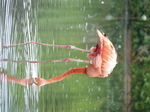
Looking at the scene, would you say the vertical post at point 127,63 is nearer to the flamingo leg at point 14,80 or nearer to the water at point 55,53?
the water at point 55,53

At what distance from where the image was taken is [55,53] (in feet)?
4.05

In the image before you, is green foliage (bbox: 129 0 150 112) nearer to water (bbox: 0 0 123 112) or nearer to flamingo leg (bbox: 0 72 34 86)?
water (bbox: 0 0 123 112)

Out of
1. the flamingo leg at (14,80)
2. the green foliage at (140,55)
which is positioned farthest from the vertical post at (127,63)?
the flamingo leg at (14,80)

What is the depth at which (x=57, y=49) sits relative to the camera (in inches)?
49.2

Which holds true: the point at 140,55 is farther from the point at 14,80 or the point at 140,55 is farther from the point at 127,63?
the point at 14,80

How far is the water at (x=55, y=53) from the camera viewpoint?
0.90 metres

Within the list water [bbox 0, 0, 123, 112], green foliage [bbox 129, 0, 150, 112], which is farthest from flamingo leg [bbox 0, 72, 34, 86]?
green foliage [bbox 129, 0, 150, 112]

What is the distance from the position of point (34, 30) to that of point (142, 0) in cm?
64

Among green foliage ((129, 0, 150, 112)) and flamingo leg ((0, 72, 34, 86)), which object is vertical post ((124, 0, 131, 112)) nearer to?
green foliage ((129, 0, 150, 112))

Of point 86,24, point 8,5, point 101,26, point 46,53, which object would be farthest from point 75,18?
point 8,5

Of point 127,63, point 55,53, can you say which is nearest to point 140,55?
point 127,63

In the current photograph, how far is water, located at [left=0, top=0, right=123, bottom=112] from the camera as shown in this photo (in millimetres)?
897

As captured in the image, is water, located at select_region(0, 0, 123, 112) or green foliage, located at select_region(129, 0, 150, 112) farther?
green foliage, located at select_region(129, 0, 150, 112)

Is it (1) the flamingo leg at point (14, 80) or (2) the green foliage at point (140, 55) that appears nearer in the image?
(1) the flamingo leg at point (14, 80)
